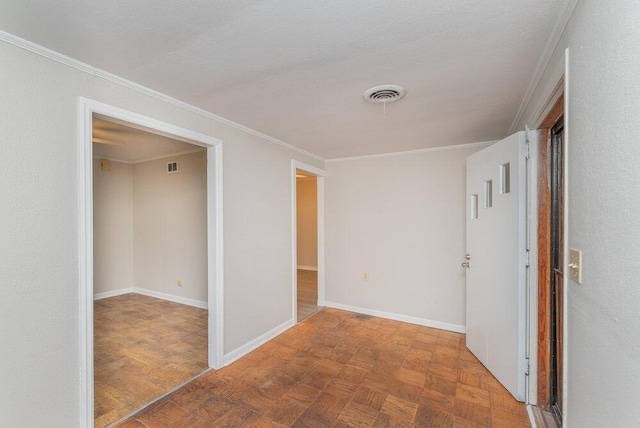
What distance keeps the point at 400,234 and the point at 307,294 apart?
2100 mm

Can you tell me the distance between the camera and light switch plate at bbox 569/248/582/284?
1118 millimetres

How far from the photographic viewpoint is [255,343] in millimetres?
2957

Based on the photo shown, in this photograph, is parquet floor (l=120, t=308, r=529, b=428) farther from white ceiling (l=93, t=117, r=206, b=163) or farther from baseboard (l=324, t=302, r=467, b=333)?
white ceiling (l=93, t=117, r=206, b=163)

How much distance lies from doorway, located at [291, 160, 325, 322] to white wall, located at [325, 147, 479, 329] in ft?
0.44

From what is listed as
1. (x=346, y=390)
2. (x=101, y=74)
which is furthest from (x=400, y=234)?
(x=101, y=74)

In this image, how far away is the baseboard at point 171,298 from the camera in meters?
4.25

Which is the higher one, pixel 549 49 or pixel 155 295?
pixel 549 49

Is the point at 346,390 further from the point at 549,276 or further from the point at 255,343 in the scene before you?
the point at 549,276

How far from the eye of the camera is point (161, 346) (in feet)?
9.77

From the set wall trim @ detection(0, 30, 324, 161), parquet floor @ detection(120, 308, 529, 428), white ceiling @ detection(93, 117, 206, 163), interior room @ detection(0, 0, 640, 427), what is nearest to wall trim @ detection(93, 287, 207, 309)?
interior room @ detection(0, 0, 640, 427)

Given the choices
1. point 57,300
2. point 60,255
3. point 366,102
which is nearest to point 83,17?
point 60,255

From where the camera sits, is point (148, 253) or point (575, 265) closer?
point (575, 265)

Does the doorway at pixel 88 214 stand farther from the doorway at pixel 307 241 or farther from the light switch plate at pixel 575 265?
the light switch plate at pixel 575 265

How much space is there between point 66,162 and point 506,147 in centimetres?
298
